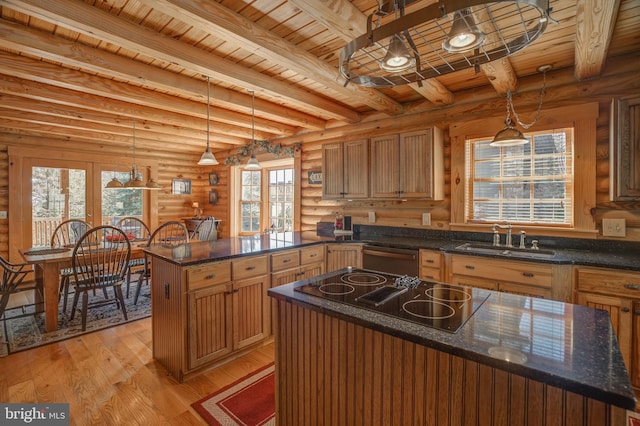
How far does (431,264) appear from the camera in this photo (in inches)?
121

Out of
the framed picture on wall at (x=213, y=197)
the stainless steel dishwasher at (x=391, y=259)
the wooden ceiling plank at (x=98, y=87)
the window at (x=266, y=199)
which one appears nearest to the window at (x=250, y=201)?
the window at (x=266, y=199)

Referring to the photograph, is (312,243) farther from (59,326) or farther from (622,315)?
(59,326)

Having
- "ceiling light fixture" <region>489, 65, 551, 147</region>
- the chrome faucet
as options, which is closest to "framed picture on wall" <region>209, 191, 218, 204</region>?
the chrome faucet

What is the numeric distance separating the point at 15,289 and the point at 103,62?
240 cm

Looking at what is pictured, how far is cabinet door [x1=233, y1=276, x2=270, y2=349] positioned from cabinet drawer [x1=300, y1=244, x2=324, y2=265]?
0.54 meters

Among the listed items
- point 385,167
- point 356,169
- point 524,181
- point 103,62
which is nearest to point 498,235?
point 524,181

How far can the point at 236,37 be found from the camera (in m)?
2.14

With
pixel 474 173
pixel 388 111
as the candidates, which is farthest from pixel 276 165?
pixel 474 173

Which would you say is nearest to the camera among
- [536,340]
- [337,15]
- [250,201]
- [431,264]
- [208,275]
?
[536,340]

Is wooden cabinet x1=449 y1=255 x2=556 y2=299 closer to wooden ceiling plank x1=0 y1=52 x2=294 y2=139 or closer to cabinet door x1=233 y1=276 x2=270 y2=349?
cabinet door x1=233 y1=276 x2=270 y2=349

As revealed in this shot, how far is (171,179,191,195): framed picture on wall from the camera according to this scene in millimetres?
7094

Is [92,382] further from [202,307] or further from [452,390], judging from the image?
[452,390]

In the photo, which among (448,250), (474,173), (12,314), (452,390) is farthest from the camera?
(12,314)

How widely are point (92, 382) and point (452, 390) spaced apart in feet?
8.68
